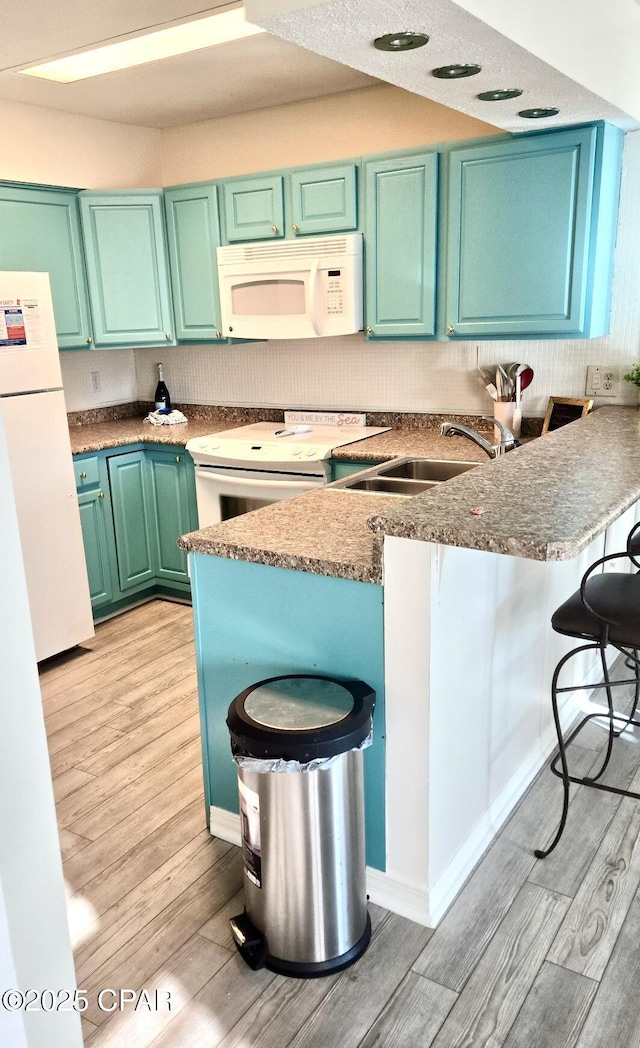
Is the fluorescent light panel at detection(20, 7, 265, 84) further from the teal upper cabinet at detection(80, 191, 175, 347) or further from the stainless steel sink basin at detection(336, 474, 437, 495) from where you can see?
the stainless steel sink basin at detection(336, 474, 437, 495)

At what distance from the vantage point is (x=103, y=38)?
2895 mm

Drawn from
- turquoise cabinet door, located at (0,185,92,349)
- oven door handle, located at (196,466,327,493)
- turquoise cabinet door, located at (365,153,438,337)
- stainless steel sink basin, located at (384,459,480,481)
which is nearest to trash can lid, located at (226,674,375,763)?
stainless steel sink basin, located at (384,459,480,481)

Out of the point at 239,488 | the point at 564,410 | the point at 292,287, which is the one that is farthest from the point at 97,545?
the point at 564,410

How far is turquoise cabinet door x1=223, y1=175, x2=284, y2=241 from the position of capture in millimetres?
3641

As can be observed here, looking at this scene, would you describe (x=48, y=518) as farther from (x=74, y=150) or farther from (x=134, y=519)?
(x=74, y=150)

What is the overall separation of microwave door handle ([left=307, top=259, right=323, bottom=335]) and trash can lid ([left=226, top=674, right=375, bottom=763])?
82.7 inches

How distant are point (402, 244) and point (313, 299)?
1.53ft

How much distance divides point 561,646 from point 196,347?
2.84 metres

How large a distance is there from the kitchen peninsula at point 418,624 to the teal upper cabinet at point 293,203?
171 cm

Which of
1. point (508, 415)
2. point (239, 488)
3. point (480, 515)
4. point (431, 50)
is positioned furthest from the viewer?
point (239, 488)

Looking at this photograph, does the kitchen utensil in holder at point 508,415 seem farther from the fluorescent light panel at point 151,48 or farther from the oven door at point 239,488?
the fluorescent light panel at point 151,48

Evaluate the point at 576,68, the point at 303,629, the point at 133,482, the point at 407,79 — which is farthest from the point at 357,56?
the point at 133,482

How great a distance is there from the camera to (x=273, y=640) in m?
2.03

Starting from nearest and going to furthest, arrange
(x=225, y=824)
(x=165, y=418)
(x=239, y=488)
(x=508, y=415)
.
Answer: (x=225, y=824)
(x=508, y=415)
(x=239, y=488)
(x=165, y=418)
